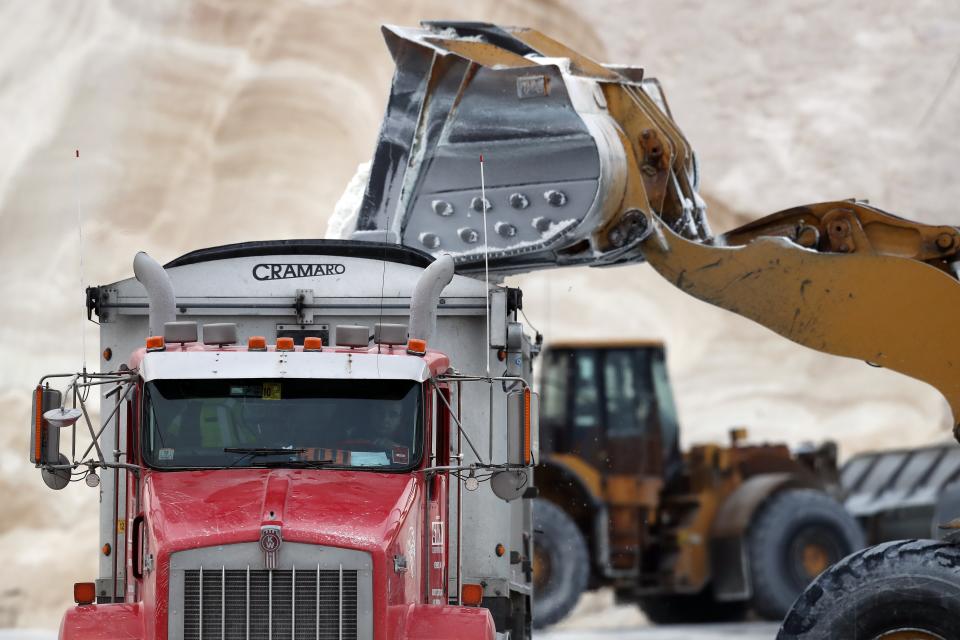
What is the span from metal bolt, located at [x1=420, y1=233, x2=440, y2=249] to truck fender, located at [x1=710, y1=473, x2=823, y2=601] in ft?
29.3

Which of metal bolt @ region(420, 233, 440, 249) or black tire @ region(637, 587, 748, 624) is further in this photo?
black tire @ region(637, 587, 748, 624)

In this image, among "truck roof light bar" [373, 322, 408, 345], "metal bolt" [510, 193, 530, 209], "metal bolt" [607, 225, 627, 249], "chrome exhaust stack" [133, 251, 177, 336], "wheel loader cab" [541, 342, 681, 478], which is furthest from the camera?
"wheel loader cab" [541, 342, 681, 478]

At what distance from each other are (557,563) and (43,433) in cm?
1021

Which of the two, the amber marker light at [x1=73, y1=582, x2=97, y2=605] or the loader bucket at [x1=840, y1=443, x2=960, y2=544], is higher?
the loader bucket at [x1=840, y1=443, x2=960, y2=544]

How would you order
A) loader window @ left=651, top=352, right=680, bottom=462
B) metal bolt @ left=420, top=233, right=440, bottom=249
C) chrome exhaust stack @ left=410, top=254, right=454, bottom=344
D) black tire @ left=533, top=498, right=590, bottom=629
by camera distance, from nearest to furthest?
chrome exhaust stack @ left=410, top=254, right=454, bottom=344
metal bolt @ left=420, top=233, right=440, bottom=249
black tire @ left=533, top=498, right=590, bottom=629
loader window @ left=651, top=352, right=680, bottom=462

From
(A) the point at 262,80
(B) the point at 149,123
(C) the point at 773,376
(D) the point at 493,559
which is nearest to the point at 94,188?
(B) the point at 149,123

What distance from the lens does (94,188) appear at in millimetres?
31500

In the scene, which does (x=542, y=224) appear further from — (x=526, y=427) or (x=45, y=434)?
(x=45, y=434)

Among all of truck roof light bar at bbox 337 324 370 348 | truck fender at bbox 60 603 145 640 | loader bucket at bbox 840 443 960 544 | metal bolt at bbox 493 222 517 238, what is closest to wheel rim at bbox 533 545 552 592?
loader bucket at bbox 840 443 960 544

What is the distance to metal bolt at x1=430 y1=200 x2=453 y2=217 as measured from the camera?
10.9 metres

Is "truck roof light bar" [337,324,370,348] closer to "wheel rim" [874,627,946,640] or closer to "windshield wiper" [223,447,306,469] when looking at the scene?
"windshield wiper" [223,447,306,469]

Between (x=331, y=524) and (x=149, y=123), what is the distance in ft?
83.9

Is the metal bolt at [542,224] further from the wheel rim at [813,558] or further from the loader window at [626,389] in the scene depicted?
the wheel rim at [813,558]

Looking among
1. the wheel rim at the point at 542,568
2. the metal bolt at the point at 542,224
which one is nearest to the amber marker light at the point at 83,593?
the metal bolt at the point at 542,224
